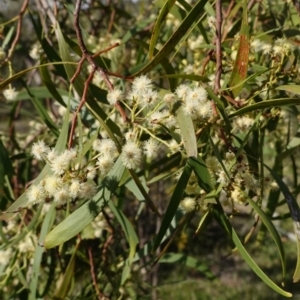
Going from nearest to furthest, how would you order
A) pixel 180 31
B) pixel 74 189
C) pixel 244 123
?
pixel 74 189
pixel 180 31
pixel 244 123

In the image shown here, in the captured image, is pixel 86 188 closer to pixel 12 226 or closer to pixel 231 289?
pixel 12 226

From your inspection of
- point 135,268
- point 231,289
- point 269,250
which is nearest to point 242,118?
point 135,268

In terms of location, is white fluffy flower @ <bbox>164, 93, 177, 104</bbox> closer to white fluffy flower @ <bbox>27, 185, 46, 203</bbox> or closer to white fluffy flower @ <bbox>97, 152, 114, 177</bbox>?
white fluffy flower @ <bbox>97, 152, 114, 177</bbox>

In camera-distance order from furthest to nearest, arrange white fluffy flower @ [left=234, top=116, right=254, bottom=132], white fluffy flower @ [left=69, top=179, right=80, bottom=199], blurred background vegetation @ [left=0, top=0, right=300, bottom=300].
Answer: white fluffy flower @ [left=234, top=116, right=254, bottom=132] < blurred background vegetation @ [left=0, top=0, right=300, bottom=300] < white fluffy flower @ [left=69, top=179, right=80, bottom=199]

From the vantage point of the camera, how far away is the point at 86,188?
0.82 meters

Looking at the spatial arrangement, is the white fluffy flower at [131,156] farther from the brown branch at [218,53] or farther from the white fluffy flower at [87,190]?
the brown branch at [218,53]

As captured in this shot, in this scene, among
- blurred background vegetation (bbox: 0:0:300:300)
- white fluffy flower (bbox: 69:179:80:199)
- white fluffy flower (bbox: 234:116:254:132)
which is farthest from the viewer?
white fluffy flower (bbox: 234:116:254:132)

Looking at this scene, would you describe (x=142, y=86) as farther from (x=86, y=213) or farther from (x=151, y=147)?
(x=86, y=213)

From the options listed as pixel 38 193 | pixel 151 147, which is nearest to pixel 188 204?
pixel 151 147

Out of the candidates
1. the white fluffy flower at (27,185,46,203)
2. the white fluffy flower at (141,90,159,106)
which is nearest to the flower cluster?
A: the white fluffy flower at (27,185,46,203)

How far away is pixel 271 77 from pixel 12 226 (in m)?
1.00

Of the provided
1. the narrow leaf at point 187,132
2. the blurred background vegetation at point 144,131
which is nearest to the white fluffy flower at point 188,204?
the blurred background vegetation at point 144,131

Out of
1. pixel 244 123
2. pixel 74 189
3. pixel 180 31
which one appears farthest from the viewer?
pixel 244 123

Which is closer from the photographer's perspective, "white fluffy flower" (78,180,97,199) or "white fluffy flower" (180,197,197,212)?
"white fluffy flower" (78,180,97,199)
